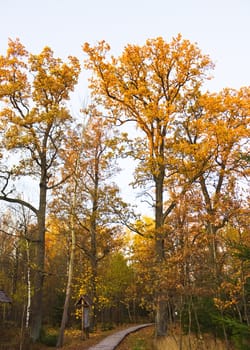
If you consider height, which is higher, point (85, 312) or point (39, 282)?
point (39, 282)

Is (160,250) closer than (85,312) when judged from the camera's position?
Yes

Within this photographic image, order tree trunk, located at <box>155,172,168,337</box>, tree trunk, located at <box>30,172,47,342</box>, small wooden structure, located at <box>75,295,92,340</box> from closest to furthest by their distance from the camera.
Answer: tree trunk, located at <box>155,172,168,337</box> < tree trunk, located at <box>30,172,47,342</box> < small wooden structure, located at <box>75,295,92,340</box>

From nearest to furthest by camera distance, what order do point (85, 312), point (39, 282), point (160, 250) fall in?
point (160, 250) < point (39, 282) < point (85, 312)

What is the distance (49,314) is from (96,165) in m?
16.4

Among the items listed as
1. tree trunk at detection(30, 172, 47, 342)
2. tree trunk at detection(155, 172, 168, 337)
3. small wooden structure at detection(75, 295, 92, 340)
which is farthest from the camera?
small wooden structure at detection(75, 295, 92, 340)

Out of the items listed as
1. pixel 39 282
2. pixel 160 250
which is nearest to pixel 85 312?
pixel 39 282

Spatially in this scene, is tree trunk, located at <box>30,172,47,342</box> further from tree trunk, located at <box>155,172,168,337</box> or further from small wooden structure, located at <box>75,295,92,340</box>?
tree trunk, located at <box>155,172,168,337</box>

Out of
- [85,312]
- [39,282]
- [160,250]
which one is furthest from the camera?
[85,312]

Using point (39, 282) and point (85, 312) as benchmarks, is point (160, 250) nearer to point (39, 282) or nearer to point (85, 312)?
point (39, 282)

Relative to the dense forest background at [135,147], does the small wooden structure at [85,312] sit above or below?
below

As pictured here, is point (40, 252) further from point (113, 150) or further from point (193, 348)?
point (193, 348)

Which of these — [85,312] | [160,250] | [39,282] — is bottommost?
[85,312]

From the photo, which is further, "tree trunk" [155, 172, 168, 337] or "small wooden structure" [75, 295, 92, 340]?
"small wooden structure" [75, 295, 92, 340]

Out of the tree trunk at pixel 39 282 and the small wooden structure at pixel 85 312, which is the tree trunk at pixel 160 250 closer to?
the small wooden structure at pixel 85 312
